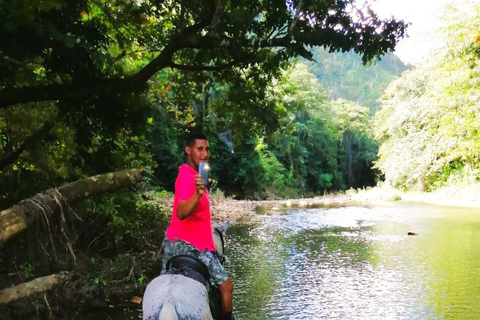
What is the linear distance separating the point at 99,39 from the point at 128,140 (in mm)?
2462

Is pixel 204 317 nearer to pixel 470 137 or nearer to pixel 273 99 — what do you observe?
pixel 273 99

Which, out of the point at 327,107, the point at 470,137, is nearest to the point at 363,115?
the point at 327,107

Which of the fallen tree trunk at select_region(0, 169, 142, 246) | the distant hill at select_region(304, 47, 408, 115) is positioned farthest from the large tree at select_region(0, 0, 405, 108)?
the distant hill at select_region(304, 47, 408, 115)

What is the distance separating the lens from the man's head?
4254 millimetres

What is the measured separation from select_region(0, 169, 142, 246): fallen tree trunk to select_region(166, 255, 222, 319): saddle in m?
0.96

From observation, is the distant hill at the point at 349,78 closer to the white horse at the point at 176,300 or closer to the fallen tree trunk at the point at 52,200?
the fallen tree trunk at the point at 52,200

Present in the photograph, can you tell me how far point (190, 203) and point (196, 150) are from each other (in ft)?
1.91

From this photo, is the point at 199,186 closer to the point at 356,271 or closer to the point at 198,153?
the point at 198,153

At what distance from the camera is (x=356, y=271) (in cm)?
1005

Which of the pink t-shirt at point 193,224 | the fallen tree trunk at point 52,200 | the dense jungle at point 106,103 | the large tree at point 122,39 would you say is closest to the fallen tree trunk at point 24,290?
the dense jungle at point 106,103

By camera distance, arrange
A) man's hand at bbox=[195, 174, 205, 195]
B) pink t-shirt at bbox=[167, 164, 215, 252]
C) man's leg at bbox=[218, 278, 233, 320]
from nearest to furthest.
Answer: man's hand at bbox=[195, 174, 205, 195] → pink t-shirt at bbox=[167, 164, 215, 252] → man's leg at bbox=[218, 278, 233, 320]

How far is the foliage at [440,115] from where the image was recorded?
2409 centimetres

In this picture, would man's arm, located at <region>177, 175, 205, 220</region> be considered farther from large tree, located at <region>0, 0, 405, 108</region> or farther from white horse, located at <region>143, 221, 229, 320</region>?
large tree, located at <region>0, 0, 405, 108</region>

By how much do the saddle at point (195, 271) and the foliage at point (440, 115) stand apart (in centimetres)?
2115
